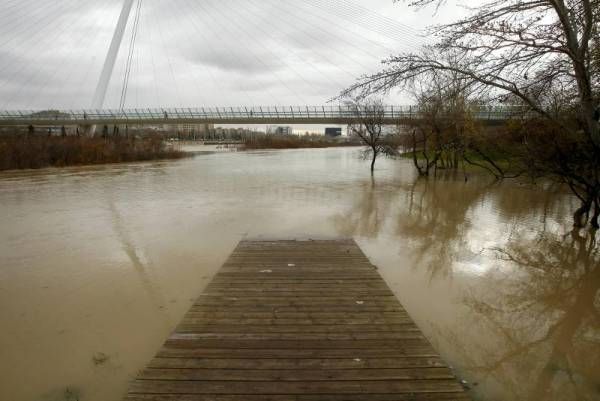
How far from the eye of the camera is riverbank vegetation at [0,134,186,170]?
33.6 meters

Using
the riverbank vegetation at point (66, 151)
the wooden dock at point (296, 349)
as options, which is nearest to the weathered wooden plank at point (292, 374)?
the wooden dock at point (296, 349)

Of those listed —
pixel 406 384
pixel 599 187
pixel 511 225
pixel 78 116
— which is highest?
pixel 78 116

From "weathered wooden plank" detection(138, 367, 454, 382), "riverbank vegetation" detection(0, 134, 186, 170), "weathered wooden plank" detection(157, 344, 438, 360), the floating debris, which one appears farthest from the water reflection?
"riverbank vegetation" detection(0, 134, 186, 170)

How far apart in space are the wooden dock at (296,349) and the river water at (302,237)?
718mm

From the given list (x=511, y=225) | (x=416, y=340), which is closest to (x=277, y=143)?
(x=511, y=225)

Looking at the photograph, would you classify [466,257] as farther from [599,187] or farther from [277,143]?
[277,143]

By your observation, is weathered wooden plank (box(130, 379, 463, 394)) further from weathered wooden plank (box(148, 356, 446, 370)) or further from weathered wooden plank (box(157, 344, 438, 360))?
weathered wooden plank (box(157, 344, 438, 360))

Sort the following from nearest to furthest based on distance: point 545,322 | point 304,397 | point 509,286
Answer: point 304,397, point 545,322, point 509,286

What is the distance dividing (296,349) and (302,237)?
5.77 m

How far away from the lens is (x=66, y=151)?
125 ft

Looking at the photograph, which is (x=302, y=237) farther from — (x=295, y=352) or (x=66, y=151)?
(x=66, y=151)

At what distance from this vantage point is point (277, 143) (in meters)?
102

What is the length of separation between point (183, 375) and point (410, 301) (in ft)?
12.8

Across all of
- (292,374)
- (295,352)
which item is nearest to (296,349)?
(295,352)
